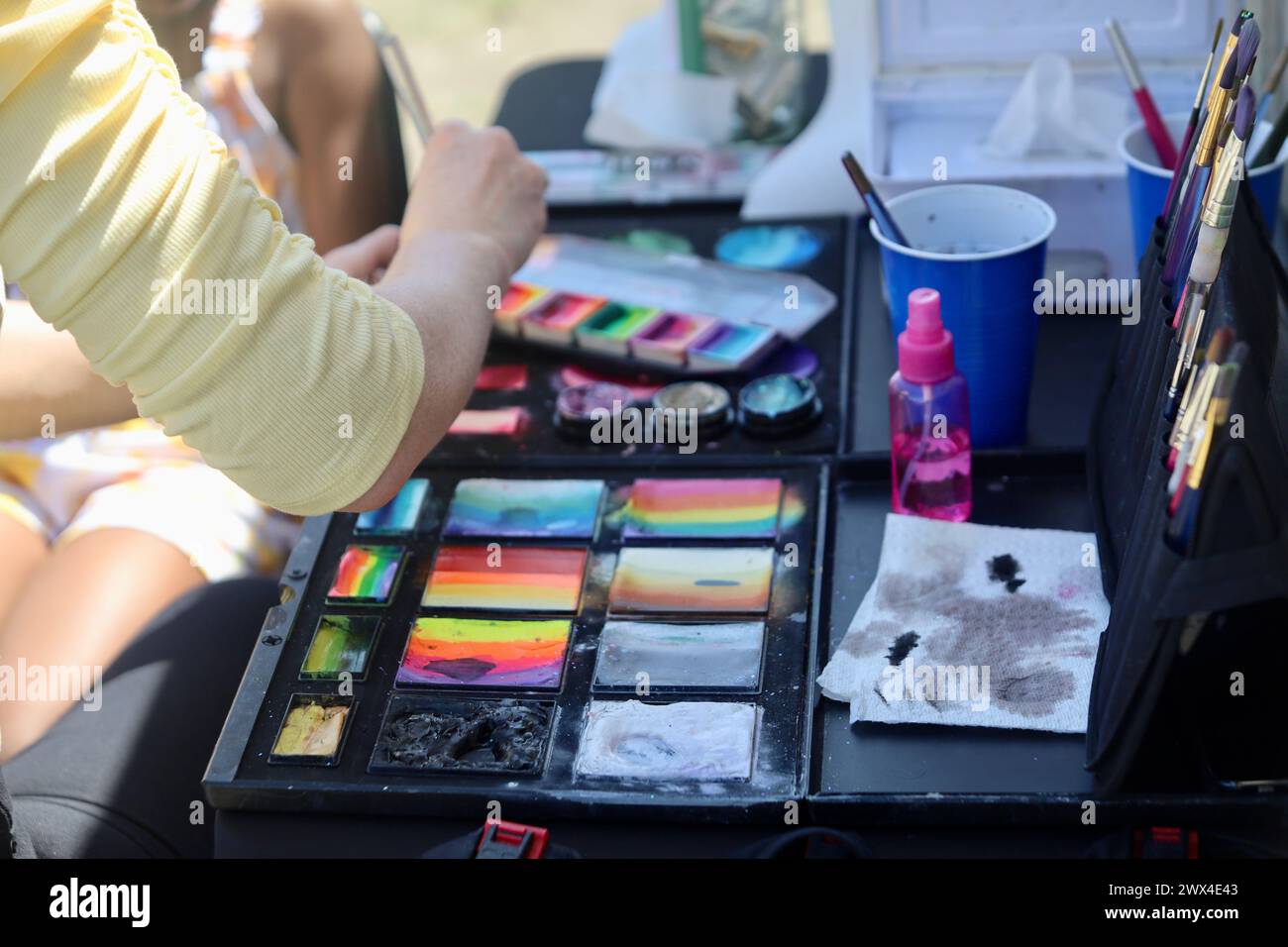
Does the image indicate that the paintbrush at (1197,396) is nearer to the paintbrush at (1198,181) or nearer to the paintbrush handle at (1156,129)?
the paintbrush at (1198,181)

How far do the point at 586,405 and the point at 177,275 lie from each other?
1.56 feet

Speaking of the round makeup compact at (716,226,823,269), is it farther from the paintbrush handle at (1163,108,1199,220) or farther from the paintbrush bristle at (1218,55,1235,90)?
the paintbrush bristle at (1218,55,1235,90)

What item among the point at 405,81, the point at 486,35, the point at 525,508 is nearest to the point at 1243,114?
the point at 525,508

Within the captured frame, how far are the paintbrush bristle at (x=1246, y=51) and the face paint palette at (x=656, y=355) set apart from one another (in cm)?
41

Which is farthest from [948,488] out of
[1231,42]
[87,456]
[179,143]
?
[87,456]

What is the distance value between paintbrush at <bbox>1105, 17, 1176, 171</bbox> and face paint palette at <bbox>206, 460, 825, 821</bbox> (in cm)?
40

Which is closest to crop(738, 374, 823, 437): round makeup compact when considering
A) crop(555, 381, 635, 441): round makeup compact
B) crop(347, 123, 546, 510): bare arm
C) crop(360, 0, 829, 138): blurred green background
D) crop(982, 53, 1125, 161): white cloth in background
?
crop(555, 381, 635, 441): round makeup compact

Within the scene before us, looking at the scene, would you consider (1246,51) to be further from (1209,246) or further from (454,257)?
(454,257)

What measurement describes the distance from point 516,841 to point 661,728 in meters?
0.12

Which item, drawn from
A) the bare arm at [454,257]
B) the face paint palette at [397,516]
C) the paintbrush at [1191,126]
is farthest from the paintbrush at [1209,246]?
the face paint palette at [397,516]

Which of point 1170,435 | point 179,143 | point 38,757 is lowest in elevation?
point 38,757

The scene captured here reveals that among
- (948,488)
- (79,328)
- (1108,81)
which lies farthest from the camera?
(1108,81)

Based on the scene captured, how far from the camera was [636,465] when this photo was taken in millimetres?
1111
